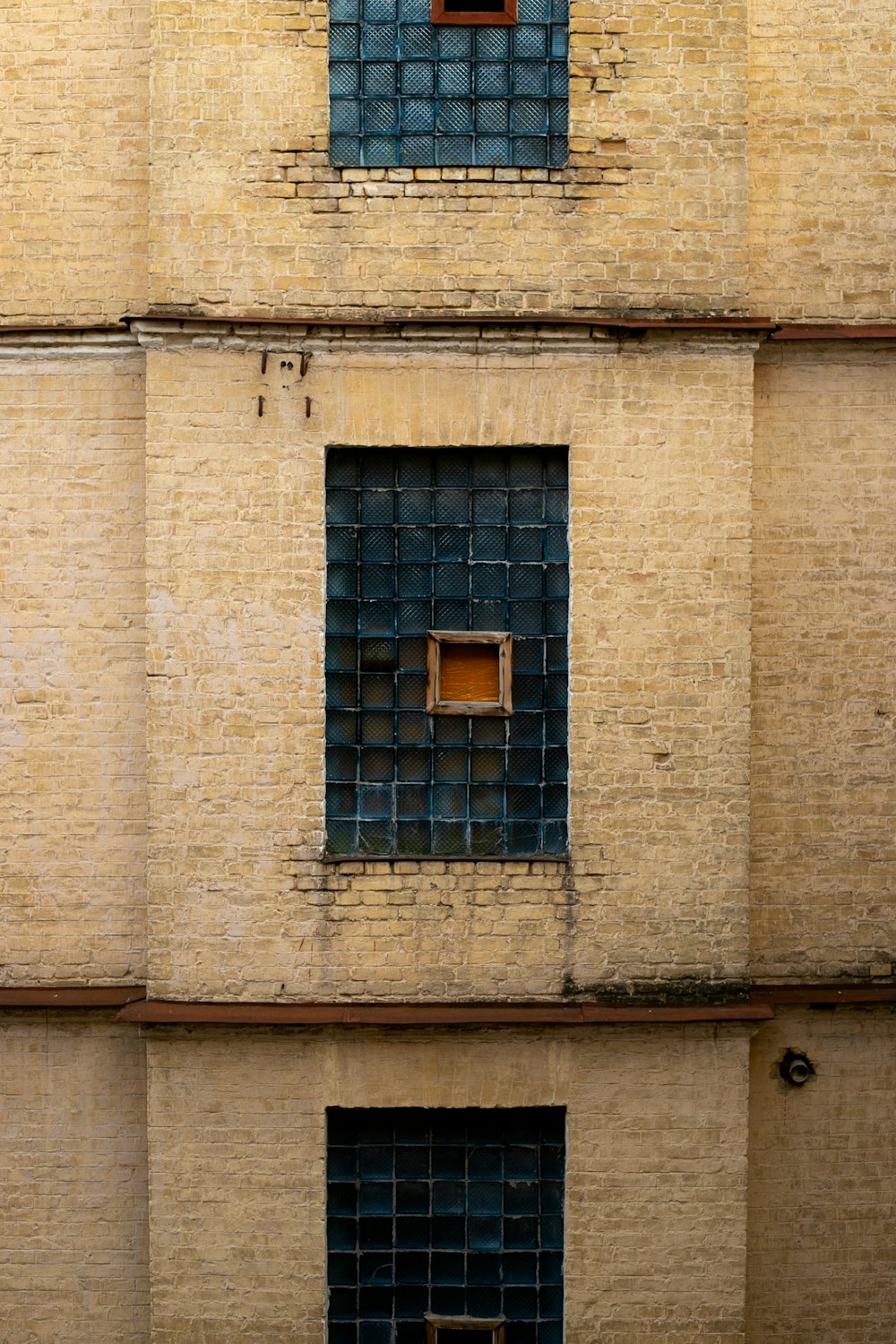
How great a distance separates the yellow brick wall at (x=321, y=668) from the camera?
25.4 ft

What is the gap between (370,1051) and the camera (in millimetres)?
7812

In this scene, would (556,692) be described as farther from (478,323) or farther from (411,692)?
(478,323)

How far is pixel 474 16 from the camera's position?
7777 millimetres

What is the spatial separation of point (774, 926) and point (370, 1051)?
2.64 meters

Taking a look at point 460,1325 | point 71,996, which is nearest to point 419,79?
point 71,996

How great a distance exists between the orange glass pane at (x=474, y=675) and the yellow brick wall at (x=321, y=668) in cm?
50

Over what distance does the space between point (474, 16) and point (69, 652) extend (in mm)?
4545

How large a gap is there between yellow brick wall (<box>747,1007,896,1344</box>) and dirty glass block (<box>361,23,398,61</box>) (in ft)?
20.9

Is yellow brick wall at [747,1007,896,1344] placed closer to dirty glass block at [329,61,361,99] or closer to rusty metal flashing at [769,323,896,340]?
rusty metal flashing at [769,323,896,340]

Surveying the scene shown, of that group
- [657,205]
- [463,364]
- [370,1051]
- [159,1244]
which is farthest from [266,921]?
[657,205]

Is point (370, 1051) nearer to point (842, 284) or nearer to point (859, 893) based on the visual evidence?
point (859, 893)

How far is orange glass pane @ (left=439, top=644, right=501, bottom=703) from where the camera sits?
793 cm

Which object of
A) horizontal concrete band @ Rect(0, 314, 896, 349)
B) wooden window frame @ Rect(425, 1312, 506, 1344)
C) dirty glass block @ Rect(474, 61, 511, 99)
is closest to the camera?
horizontal concrete band @ Rect(0, 314, 896, 349)

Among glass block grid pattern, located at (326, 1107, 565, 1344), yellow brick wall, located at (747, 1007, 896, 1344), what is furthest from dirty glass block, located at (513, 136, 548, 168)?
glass block grid pattern, located at (326, 1107, 565, 1344)
